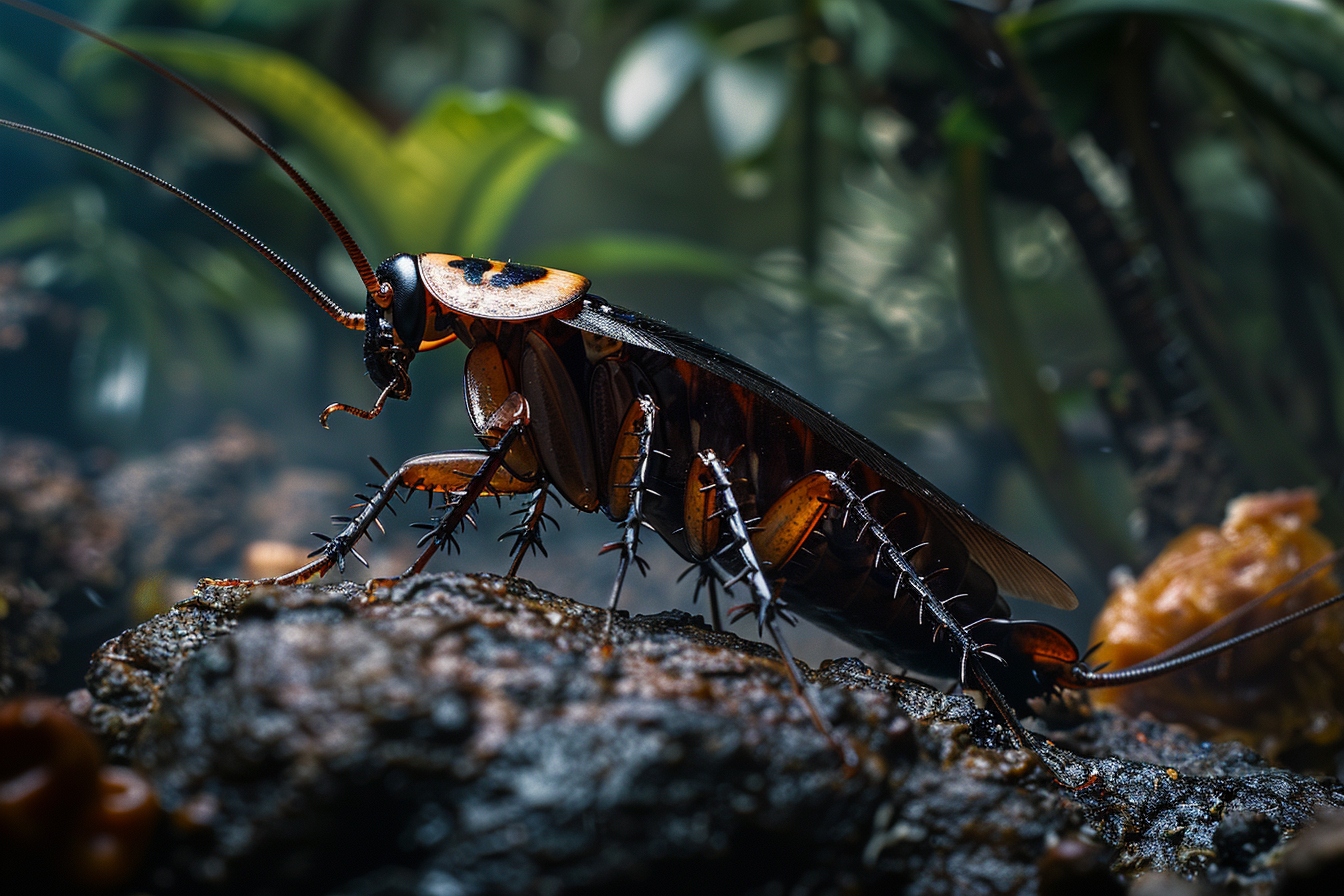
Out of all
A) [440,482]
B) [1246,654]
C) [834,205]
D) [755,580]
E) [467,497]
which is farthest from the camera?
[834,205]

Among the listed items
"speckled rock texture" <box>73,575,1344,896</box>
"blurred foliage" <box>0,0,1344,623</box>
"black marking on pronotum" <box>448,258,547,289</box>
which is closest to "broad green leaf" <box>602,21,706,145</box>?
"blurred foliage" <box>0,0,1344,623</box>

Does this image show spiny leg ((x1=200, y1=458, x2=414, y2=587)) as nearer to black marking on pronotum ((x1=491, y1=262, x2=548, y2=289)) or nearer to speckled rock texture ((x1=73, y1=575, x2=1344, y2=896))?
speckled rock texture ((x1=73, y1=575, x2=1344, y2=896))

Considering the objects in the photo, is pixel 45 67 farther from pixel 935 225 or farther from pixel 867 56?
pixel 935 225

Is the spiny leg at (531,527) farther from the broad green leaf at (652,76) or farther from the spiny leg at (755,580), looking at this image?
the broad green leaf at (652,76)

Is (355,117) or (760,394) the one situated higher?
(355,117)

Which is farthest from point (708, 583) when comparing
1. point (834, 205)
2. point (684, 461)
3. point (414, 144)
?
point (834, 205)

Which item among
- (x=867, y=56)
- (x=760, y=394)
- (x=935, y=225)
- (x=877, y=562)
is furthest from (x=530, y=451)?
(x=935, y=225)

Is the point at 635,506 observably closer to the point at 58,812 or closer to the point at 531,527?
the point at 531,527
